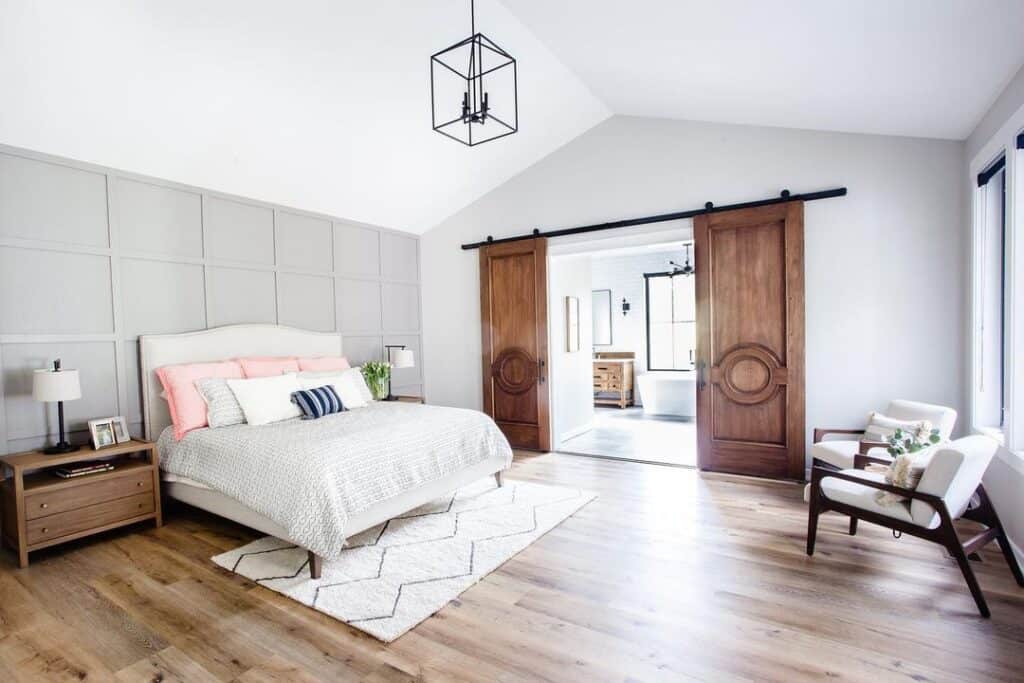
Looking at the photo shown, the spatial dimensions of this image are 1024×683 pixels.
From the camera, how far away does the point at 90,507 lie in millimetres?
3107

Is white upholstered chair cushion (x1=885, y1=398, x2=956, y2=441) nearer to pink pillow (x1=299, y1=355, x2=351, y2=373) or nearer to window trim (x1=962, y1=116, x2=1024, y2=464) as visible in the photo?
window trim (x1=962, y1=116, x2=1024, y2=464)

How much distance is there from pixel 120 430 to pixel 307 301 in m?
1.92

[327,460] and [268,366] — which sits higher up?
[268,366]

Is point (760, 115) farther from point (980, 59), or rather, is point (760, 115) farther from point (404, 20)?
point (404, 20)

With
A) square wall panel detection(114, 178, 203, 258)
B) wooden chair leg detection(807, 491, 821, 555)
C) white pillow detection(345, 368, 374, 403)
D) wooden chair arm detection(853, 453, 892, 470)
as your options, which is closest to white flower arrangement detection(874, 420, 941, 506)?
wooden chair arm detection(853, 453, 892, 470)

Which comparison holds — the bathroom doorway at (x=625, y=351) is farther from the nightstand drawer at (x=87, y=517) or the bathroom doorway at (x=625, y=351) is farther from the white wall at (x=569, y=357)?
the nightstand drawer at (x=87, y=517)

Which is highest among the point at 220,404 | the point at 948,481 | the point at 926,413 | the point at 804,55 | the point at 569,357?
the point at 804,55

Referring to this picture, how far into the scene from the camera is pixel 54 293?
11.0 ft

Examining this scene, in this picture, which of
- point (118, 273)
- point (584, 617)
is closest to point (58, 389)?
point (118, 273)

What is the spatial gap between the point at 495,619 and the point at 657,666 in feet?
2.38

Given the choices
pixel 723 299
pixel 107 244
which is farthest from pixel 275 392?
pixel 723 299

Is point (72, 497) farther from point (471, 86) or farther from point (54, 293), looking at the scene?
point (471, 86)

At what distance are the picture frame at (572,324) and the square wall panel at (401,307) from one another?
1850mm

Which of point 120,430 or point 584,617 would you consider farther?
point 120,430
